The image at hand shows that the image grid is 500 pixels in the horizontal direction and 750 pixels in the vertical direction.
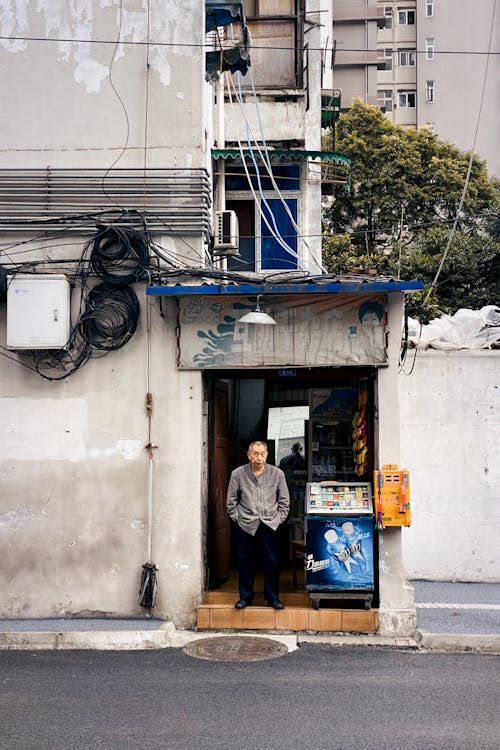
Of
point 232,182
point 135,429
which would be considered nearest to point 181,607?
point 135,429

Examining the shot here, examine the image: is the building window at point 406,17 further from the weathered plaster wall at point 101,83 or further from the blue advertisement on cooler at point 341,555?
the blue advertisement on cooler at point 341,555

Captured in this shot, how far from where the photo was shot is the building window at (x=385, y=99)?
59750 mm

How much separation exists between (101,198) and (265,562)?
183 inches

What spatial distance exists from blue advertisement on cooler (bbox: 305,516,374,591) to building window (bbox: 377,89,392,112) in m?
52.3

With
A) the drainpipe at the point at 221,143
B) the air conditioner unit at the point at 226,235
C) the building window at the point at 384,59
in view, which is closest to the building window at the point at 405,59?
the building window at the point at 384,59

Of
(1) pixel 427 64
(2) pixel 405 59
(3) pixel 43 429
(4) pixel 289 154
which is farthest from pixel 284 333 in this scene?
(2) pixel 405 59

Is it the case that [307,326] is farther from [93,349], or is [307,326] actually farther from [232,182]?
[232,182]

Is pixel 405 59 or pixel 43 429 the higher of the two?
pixel 405 59

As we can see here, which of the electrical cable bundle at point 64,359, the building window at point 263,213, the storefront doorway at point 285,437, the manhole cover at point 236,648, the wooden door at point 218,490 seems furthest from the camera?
the building window at point 263,213

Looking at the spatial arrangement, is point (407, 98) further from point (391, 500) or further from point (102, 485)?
point (102, 485)

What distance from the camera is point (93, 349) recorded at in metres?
11.3

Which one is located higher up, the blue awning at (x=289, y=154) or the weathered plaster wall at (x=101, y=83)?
the blue awning at (x=289, y=154)

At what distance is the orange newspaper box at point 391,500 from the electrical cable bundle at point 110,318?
329cm

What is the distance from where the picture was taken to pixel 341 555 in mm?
10984
